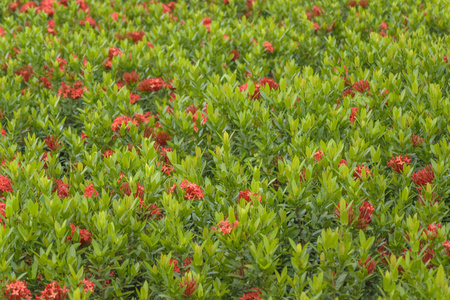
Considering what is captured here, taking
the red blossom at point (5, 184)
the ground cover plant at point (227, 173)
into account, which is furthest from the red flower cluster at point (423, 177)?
the red blossom at point (5, 184)

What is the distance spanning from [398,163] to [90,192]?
2.29m

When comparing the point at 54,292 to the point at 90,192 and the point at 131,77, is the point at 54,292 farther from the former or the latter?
the point at 131,77

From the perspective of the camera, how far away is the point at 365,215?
310 cm

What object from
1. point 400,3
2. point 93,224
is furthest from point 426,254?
point 400,3

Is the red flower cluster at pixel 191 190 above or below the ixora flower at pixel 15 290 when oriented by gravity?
above

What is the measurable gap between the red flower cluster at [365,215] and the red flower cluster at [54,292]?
6.09 feet

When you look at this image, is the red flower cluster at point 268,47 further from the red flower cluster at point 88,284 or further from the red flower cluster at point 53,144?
the red flower cluster at point 88,284

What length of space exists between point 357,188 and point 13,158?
2.85 meters

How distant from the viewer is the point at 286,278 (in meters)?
2.90

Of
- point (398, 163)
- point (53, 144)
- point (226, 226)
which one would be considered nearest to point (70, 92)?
point (53, 144)

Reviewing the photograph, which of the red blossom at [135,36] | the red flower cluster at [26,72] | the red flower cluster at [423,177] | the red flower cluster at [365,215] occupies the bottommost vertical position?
the red flower cluster at [26,72]

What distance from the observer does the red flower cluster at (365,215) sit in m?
3.06

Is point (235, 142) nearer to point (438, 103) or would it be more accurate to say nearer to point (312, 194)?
point (312, 194)

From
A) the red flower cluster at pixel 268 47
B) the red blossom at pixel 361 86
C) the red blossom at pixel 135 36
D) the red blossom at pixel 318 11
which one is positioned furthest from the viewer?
the red blossom at pixel 318 11
